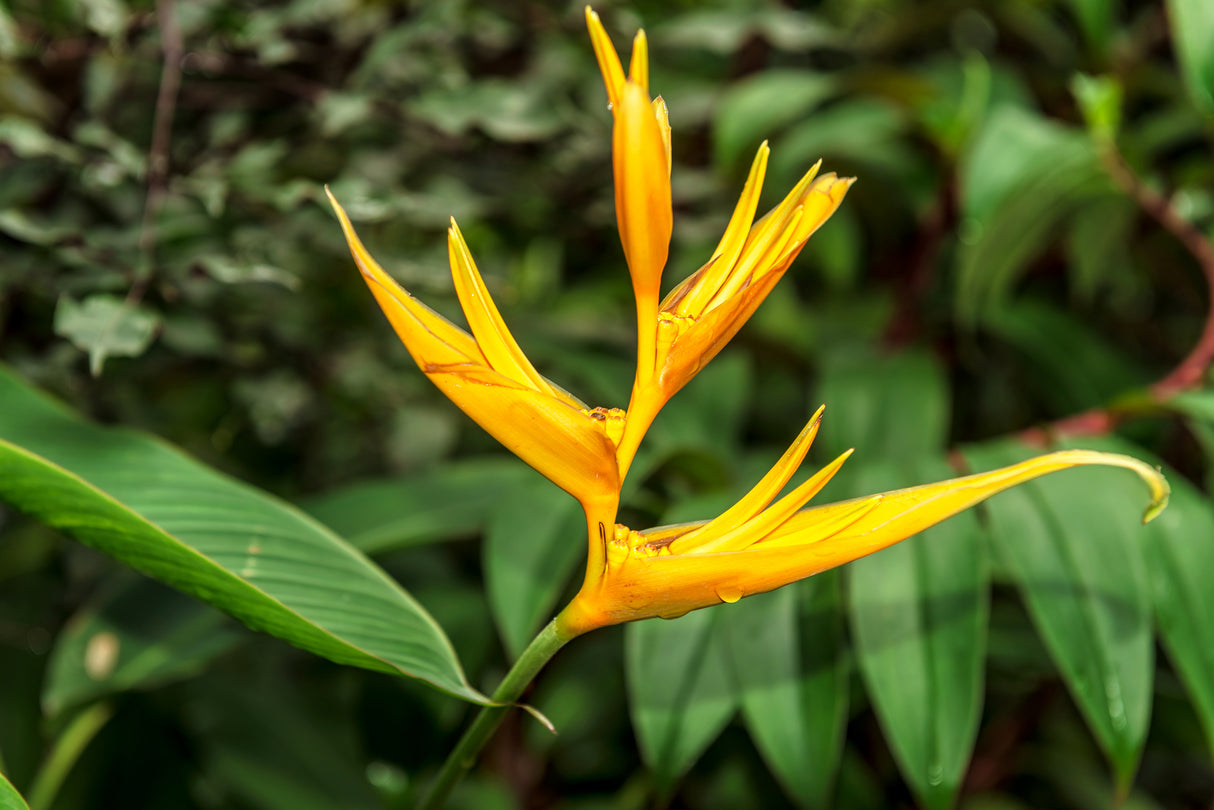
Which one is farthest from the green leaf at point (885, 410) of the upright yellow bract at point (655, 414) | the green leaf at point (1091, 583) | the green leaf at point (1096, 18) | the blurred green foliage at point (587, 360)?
the upright yellow bract at point (655, 414)

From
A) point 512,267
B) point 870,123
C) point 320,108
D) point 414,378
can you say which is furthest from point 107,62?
point 870,123

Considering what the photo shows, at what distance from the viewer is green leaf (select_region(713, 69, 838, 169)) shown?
0.64 metres

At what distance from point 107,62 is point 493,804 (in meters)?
0.59

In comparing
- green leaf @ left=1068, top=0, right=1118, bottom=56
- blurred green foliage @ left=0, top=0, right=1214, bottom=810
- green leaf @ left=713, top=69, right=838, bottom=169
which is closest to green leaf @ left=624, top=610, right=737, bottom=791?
blurred green foliage @ left=0, top=0, right=1214, bottom=810

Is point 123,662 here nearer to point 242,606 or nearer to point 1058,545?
point 242,606

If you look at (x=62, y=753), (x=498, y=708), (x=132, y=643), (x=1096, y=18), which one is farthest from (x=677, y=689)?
(x=1096, y=18)

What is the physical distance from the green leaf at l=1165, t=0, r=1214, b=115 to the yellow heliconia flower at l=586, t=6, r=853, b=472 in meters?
0.35

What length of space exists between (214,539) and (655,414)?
193mm

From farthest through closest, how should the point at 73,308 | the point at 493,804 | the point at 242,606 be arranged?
the point at 493,804
the point at 73,308
the point at 242,606

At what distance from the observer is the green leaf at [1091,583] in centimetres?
39

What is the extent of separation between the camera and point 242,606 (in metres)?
0.28

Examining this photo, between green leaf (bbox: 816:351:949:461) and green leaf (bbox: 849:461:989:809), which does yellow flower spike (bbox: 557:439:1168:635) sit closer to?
green leaf (bbox: 849:461:989:809)

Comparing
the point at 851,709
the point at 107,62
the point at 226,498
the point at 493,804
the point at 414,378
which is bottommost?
the point at 493,804

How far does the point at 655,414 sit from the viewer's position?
0.79 ft
